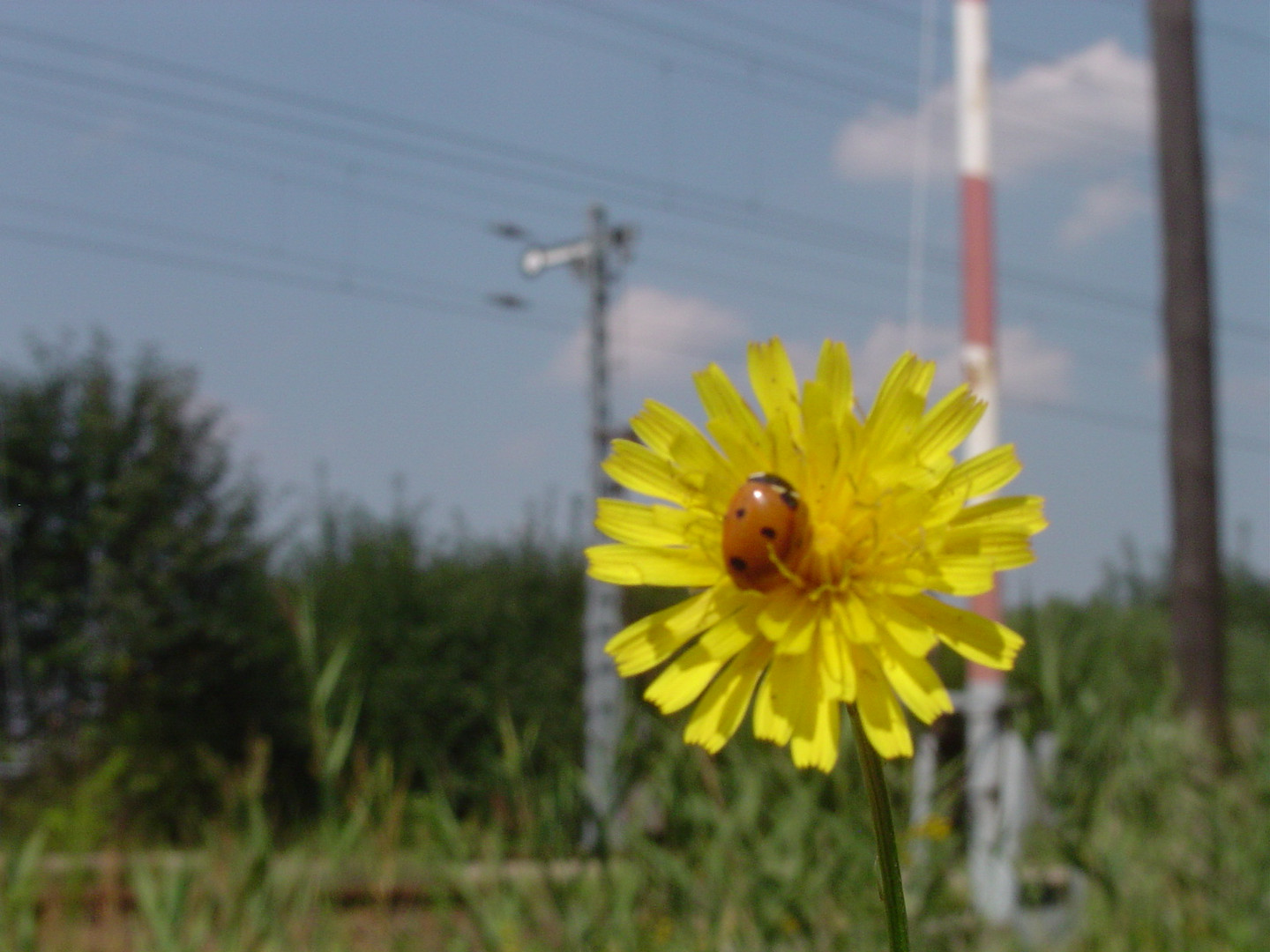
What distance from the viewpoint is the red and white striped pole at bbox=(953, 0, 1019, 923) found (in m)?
3.36

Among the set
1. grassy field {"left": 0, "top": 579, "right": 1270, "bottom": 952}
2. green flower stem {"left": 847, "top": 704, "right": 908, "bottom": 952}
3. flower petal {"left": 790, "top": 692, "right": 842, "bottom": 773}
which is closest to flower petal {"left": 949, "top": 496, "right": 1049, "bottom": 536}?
flower petal {"left": 790, "top": 692, "right": 842, "bottom": 773}

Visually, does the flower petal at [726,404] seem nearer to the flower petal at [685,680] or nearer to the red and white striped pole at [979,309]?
the flower petal at [685,680]

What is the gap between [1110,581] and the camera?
14.1 meters

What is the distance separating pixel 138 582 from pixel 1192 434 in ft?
30.0

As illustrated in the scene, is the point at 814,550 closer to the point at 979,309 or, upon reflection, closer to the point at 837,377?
the point at 837,377

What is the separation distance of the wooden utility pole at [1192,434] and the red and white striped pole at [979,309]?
1.67m

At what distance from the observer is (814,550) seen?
0.78 m

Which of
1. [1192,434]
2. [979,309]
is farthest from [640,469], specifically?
[1192,434]

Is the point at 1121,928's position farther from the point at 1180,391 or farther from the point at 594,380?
the point at 594,380

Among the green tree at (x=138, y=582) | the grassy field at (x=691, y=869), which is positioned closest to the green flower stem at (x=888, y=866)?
the grassy field at (x=691, y=869)

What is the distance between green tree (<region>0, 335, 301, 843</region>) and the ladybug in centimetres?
1173

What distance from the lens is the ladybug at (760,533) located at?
0.74m

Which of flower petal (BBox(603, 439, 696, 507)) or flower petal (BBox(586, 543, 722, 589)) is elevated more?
flower petal (BBox(603, 439, 696, 507))

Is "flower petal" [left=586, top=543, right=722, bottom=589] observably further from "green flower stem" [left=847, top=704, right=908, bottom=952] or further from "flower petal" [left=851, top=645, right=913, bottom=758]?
"green flower stem" [left=847, top=704, right=908, bottom=952]
